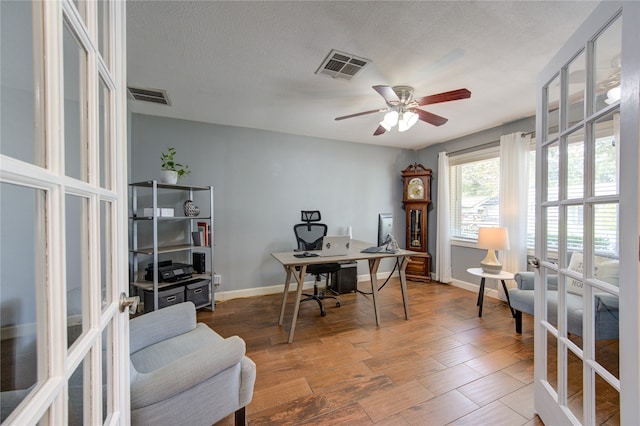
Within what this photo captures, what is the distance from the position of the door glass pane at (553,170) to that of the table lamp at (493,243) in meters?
1.85

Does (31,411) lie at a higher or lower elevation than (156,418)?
higher

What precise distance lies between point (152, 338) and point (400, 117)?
8.73 feet

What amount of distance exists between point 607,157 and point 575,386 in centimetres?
105

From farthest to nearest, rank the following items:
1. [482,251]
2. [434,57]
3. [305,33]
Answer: [482,251] → [434,57] → [305,33]

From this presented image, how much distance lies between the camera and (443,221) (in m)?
4.25

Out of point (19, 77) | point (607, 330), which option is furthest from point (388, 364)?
point (19, 77)

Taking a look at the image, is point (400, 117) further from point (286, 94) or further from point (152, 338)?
point (152, 338)

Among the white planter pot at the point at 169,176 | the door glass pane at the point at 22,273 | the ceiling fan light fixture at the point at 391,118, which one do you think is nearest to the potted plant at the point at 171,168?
the white planter pot at the point at 169,176

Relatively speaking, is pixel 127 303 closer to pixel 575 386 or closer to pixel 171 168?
pixel 575 386

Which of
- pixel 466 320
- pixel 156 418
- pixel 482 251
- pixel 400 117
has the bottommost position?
pixel 466 320

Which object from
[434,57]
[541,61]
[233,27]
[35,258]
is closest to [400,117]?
[434,57]

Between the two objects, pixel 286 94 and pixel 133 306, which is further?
pixel 286 94

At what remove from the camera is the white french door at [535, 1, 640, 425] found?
0.84m

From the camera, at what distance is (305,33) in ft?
5.65
